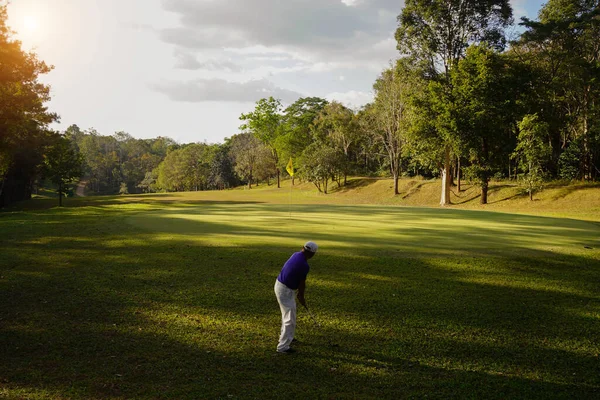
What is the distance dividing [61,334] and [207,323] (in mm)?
2916

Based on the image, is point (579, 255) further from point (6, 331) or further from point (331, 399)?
point (6, 331)

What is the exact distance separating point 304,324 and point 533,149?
3725 cm

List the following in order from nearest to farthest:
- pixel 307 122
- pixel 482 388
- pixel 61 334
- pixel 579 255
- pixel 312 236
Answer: pixel 482 388, pixel 61 334, pixel 579 255, pixel 312 236, pixel 307 122

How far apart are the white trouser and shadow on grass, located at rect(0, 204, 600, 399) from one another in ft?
0.94

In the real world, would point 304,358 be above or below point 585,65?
below

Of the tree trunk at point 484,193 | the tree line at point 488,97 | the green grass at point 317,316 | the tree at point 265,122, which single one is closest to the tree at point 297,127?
the tree at point 265,122

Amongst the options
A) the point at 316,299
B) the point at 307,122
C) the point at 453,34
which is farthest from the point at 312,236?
the point at 307,122

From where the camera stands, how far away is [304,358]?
757 cm

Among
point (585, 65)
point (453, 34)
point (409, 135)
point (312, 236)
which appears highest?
point (453, 34)

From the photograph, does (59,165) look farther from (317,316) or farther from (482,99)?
(317,316)

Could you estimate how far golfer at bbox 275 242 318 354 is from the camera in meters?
7.60

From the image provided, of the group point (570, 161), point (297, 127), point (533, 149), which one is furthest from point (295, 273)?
point (297, 127)

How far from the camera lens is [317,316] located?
31.3 feet

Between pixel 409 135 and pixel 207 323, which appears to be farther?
pixel 409 135
